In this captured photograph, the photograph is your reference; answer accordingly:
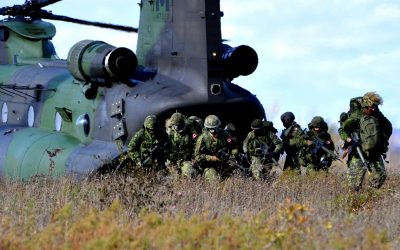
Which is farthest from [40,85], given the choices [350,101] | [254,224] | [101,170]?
[254,224]

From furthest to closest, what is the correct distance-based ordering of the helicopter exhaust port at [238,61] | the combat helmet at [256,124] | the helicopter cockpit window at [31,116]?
the helicopter cockpit window at [31,116] → the helicopter exhaust port at [238,61] → the combat helmet at [256,124]

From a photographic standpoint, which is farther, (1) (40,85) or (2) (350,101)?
(1) (40,85)

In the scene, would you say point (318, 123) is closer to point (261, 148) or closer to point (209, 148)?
point (261, 148)

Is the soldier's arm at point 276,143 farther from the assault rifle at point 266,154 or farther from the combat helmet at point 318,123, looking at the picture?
the combat helmet at point 318,123

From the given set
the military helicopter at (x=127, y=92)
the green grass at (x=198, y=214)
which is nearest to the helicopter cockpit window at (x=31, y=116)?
the military helicopter at (x=127, y=92)

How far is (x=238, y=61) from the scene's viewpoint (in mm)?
15961

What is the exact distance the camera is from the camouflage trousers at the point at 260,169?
589 inches

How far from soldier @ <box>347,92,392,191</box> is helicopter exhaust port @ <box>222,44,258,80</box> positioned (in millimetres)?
3382

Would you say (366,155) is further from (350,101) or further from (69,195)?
(69,195)

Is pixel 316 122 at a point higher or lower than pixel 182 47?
lower

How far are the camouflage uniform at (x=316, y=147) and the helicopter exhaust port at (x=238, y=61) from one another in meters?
1.53

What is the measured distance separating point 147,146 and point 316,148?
3485 millimetres

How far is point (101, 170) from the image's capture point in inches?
583

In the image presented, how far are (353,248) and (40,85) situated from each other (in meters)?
11.2
